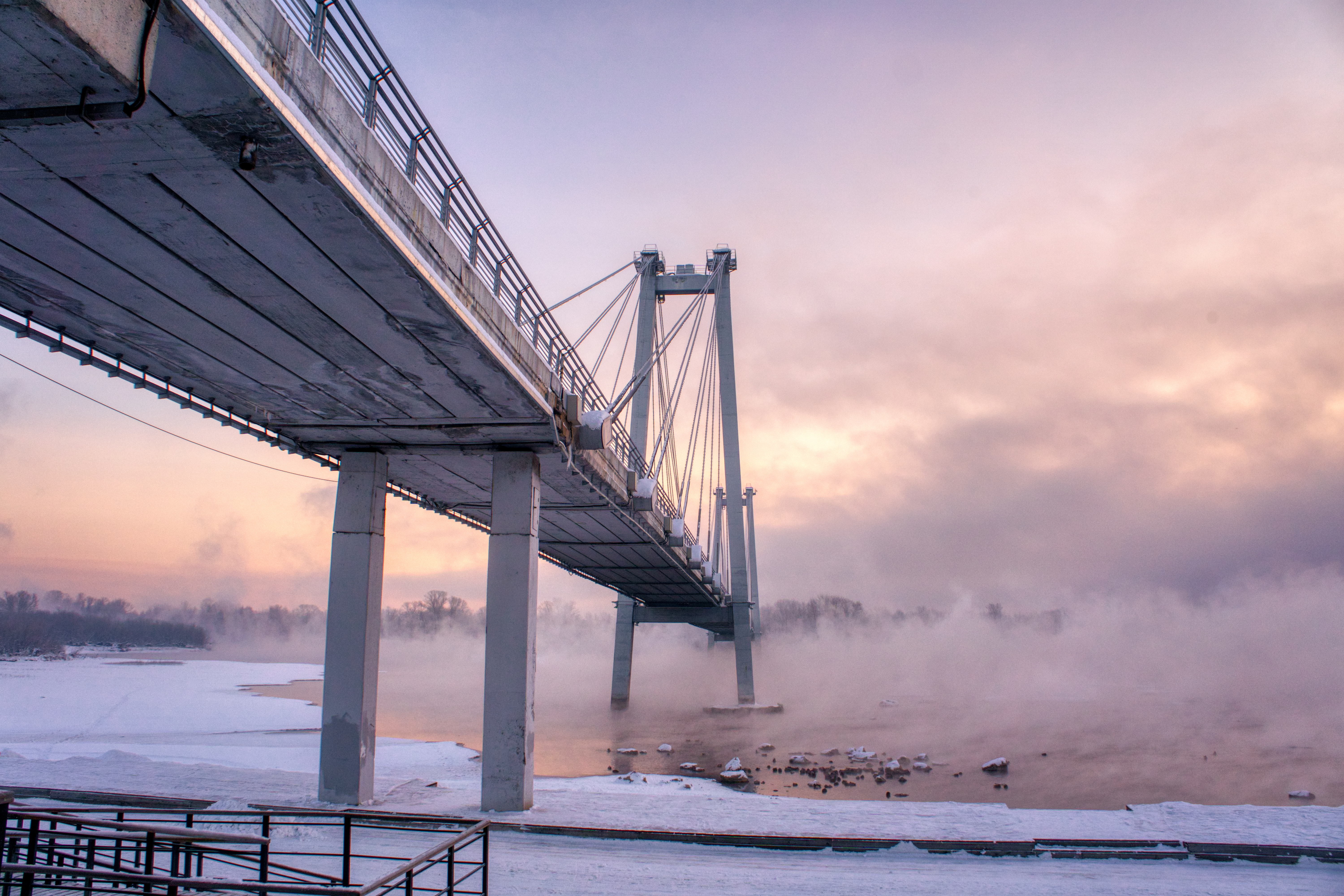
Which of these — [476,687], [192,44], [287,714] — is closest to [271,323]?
[192,44]

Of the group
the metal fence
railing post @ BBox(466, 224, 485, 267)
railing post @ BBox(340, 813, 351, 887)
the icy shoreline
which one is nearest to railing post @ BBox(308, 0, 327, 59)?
railing post @ BBox(466, 224, 485, 267)

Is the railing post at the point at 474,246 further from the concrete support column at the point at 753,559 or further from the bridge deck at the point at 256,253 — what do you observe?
the concrete support column at the point at 753,559

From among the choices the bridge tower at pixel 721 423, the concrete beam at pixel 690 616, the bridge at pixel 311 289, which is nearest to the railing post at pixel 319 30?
the bridge at pixel 311 289

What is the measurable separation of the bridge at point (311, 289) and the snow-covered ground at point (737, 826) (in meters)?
1.90

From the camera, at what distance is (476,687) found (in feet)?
212

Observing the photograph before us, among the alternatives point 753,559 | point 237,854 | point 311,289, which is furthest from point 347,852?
point 753,559

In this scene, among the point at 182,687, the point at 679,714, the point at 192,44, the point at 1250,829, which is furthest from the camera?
the point at 182,687

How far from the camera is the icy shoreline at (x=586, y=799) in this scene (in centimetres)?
1085

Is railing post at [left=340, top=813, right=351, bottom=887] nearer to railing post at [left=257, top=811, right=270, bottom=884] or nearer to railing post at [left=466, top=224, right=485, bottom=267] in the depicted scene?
railing post at [left=257, top=811, right=270, bottom=884]

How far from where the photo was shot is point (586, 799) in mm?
13141

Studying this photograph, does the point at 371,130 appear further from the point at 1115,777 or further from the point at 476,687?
the point at 476,687

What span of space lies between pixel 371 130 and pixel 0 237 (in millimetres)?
3413

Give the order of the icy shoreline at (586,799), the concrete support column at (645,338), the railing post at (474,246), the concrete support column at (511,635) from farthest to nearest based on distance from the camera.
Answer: the concrete support column at (645,338) < the concrete support column at (511,635) < the icy shoreline at (586,799) < the railing post at (474,246)

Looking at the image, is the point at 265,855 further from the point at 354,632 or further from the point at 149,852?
the point at 354,632
